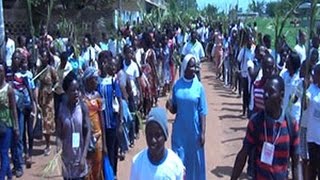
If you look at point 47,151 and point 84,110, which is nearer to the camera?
point 84,110

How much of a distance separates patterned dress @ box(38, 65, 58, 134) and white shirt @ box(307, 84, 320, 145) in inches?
174

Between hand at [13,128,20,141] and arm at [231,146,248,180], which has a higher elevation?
arm at [231,146,248,180]

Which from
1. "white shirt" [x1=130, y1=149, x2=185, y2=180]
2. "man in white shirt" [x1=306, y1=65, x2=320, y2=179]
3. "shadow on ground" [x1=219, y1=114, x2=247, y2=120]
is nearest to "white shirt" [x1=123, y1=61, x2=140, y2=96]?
"shadow on ground" [x1=219, y1=114, x2=247, y2=120]

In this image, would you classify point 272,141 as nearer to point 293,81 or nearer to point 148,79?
point 293,81

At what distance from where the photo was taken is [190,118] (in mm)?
7043

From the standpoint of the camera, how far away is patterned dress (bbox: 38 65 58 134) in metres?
9.98

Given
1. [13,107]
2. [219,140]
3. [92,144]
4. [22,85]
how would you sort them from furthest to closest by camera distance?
[219,140] < [22,85] < [13,107] < [92,144]

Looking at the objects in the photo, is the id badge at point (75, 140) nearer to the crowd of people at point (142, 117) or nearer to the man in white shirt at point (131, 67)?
the crowd of people at point (142, 117)

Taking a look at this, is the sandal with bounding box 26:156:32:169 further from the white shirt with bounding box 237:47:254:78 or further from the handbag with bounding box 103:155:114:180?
the white shirt with bounding box 237:47:254:78

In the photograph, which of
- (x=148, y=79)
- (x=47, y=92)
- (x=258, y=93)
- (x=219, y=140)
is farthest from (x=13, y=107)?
(x=148, y=79)

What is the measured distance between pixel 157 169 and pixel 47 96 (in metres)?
6.09

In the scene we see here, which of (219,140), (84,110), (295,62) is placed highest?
(295,62)

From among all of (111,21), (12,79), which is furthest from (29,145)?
(111,21)

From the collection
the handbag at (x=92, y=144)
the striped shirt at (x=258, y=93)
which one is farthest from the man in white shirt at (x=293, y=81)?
the handbag at (x=92, y=144)
